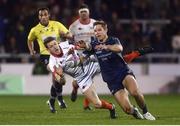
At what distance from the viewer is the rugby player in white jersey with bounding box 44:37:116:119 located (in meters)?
15.4

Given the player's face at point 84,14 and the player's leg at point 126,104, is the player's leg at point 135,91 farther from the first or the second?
the player's face at point 84,14

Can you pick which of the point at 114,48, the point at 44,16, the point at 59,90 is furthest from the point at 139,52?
the point at 59,90

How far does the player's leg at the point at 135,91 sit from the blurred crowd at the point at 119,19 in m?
10.2

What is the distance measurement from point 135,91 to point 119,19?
44.0ft

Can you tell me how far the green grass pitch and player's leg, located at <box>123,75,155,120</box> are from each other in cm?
29

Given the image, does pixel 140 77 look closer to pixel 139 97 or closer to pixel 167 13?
pixel 167 13

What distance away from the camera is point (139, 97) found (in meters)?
14.7

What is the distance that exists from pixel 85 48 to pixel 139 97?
4.97 ft

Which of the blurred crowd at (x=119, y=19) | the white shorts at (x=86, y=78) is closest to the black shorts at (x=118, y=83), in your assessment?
the white shorts at (x=86, y=78)

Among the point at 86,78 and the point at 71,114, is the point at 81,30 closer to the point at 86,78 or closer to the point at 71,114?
the point at 71,114

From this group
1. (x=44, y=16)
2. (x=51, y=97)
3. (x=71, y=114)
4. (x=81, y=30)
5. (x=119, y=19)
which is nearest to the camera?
(x=71, y=114)

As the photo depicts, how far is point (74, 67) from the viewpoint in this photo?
51.5 feet

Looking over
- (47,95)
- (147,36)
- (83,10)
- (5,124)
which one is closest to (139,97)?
(5,124)

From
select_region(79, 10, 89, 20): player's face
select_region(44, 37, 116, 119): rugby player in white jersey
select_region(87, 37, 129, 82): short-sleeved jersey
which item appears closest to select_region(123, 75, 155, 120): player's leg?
select_region(87, 37, 129, 82): short-sleeved jersey
